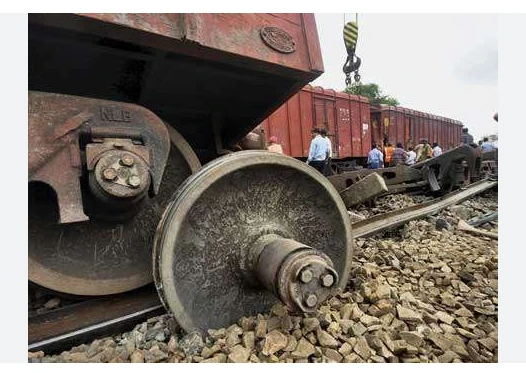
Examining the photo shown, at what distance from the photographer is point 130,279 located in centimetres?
190

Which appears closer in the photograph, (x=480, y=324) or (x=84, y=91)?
(x=480, y=324)

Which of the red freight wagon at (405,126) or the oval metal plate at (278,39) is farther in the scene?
the red freight wagon at (405,126)

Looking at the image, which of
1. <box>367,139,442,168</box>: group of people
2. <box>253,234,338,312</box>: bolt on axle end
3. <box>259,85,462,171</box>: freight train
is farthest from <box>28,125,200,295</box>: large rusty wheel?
<box>367,139,442,168</box>: group of people

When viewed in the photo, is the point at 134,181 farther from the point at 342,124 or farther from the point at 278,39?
the point at 342,124

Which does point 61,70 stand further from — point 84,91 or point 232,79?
point 232,79

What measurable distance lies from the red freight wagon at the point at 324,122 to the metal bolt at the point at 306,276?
6498mm

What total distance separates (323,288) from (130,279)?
118 cm

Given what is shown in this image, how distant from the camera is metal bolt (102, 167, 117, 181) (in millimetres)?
1396

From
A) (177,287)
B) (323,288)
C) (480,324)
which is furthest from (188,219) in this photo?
(480,324)

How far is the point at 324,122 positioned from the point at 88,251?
870 cm

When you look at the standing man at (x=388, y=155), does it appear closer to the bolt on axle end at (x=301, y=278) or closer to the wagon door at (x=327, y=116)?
the wagon door at (x=327, y=116)

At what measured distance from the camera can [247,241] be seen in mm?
1701

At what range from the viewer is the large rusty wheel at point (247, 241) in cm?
139

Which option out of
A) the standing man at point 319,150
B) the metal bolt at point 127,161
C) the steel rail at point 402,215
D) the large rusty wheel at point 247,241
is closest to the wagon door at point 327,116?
the standing man at point 319,150
